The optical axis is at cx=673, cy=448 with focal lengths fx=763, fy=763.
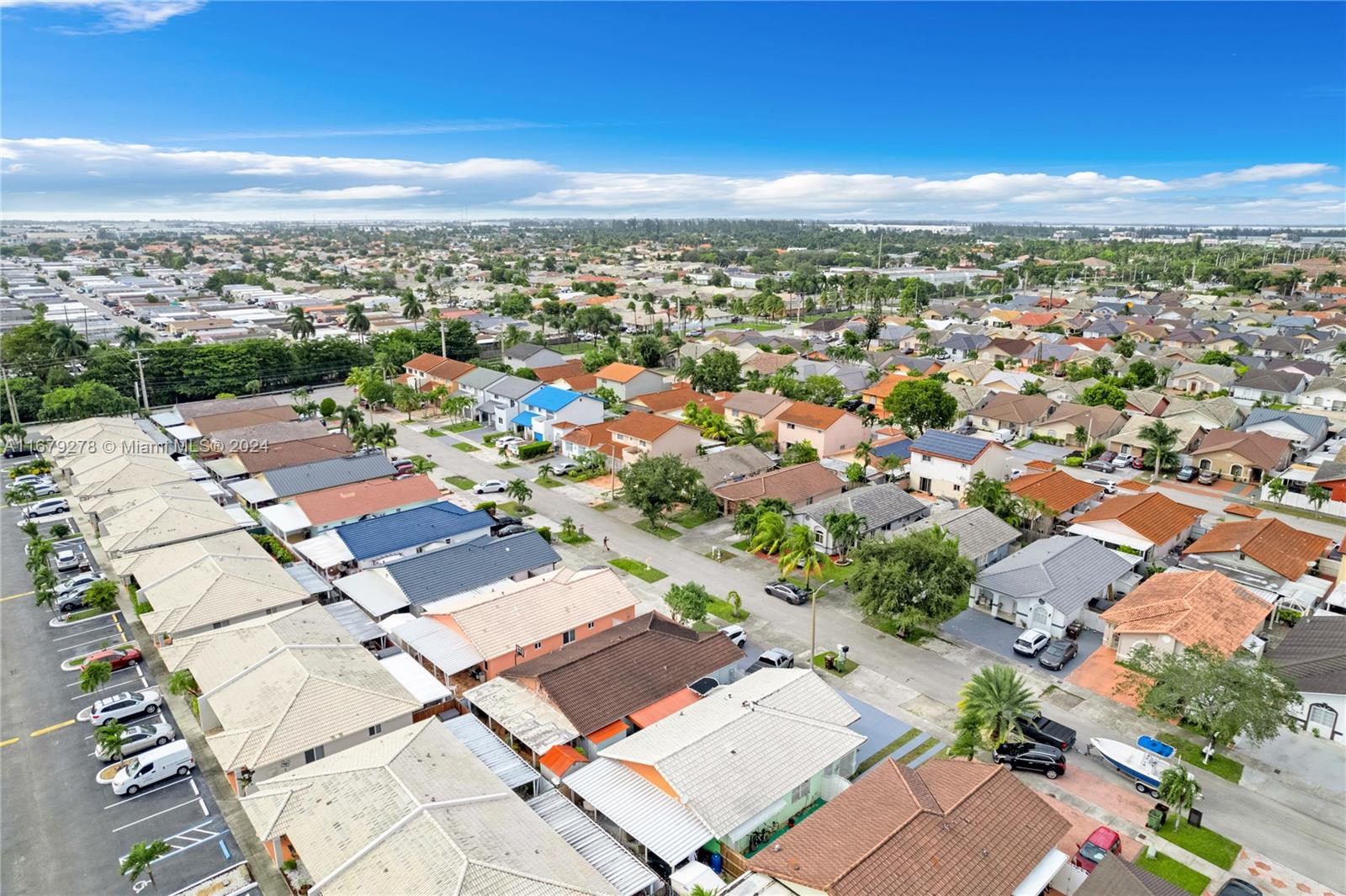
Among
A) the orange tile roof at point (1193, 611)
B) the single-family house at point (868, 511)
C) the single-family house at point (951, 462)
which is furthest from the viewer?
the single-family house at point (951, 462)

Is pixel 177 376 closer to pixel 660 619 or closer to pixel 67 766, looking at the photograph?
pixel 67 766

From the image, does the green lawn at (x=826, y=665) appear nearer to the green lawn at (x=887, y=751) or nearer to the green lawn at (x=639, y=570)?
the green lawn at (x=887, y=751)

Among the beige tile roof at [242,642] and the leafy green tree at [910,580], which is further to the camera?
the leafy green tree at [910,580]

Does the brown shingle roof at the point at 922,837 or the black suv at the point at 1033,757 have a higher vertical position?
the brown shingle roof at the point at 922,837

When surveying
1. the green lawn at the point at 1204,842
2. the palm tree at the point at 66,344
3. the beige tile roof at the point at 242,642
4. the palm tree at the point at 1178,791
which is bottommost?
the green lawn at the point at 1204,842

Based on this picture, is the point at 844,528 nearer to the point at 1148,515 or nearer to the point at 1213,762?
the point at 1148,515

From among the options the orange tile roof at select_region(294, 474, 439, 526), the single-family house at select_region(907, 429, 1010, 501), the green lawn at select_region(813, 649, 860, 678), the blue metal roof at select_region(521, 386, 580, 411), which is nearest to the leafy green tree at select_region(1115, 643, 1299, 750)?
the green lawn at select_region(813, 649, 860, 678)

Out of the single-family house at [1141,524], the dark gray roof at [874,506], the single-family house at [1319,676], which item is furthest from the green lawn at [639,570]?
the single-family house at [1319,676]
